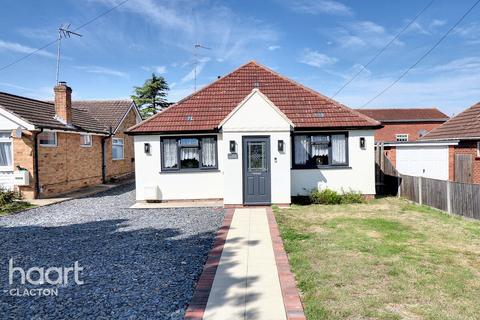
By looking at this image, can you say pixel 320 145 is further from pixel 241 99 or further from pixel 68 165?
pixel 68 165

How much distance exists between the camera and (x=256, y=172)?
11.0 m

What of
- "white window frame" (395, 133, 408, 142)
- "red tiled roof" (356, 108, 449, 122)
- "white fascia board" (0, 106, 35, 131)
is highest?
"red tiled roof" (356, 108, 449, 122)

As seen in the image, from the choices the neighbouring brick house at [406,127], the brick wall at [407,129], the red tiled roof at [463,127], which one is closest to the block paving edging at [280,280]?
the red tiled roof at [463,127]

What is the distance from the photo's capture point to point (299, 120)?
1198 cm

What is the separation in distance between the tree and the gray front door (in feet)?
119

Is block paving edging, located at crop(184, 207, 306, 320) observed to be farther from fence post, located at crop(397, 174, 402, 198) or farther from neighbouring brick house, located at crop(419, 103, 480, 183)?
neighbouring brick house, located at crop(419, 103, 480, 183)

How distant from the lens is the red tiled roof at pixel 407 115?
3831cm

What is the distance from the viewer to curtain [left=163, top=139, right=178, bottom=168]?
39.7 ft

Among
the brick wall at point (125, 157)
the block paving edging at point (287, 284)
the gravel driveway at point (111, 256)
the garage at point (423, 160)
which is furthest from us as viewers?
the brick wall at point (125, 157)

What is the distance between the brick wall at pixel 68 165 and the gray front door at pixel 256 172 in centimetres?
978

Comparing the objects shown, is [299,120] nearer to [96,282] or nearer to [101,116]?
[96,282]

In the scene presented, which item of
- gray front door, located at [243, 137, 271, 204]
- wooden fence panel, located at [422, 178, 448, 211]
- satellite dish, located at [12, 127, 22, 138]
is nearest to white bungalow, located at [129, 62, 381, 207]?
gray front door, located at [243, 137, 271, 204]

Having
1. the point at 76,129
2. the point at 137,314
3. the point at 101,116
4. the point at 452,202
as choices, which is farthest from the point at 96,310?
the point at 101,116

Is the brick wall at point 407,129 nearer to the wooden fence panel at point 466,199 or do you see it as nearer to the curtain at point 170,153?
the wooden fence panel at point 466,199
